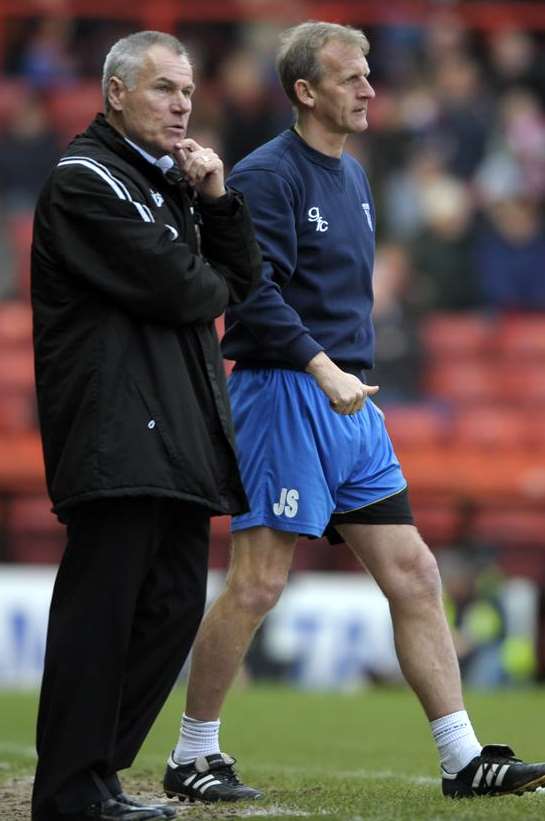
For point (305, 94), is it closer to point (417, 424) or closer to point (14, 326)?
point (417, 424)

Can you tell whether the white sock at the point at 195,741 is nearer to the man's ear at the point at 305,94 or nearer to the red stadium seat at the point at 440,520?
the man's ear at the point at 305,94

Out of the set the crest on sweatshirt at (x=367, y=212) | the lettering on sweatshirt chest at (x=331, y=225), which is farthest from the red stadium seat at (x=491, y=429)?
the lettering on sweatshirt chest at (x=331, y=225)

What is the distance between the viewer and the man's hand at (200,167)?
5.01 metres

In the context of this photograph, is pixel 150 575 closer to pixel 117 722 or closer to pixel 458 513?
pixel 117 722

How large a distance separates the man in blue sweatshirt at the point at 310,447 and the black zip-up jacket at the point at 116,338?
783mm

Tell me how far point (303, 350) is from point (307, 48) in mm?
1032

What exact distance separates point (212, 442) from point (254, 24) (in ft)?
47.8

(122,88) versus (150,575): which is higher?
(122,88)

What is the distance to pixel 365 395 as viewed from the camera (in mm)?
5406

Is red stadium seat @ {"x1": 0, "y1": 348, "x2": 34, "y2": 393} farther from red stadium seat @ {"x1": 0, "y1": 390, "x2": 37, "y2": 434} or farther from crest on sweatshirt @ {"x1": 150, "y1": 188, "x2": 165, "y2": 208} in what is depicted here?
crest on sweatshirt @ {"x1": 150, "y1": 188, "x2": 165, "y2": 208}

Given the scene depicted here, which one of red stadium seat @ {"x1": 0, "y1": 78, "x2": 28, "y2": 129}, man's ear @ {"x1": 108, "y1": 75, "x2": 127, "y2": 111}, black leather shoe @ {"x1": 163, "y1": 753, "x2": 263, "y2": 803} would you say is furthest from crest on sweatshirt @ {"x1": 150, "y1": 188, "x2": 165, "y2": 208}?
red stadium seat @ {"x1": 0, "y1": 78, "x2": 28, "y2": 129}

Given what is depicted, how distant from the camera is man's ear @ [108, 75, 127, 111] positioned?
501 cm

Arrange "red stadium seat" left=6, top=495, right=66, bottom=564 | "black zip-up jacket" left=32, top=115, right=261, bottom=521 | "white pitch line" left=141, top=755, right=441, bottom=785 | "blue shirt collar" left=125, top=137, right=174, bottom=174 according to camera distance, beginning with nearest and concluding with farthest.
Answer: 1. "black zip-up jacket" left=32, top=115, right=261, bottom=521
2. "blue shirt collar" left=125, top=137, right=174, bottom=174
3. "white pitch line" left=141, top=755, right=441, bottom=785
4. "red stadium seat" left=6, top=495, right=66, bottom=564

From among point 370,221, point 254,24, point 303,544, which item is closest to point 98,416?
point 370,221
